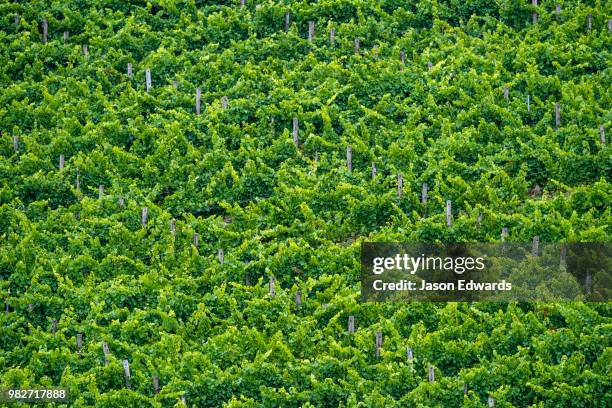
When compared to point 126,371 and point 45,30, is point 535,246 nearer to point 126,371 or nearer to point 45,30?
point 126,371

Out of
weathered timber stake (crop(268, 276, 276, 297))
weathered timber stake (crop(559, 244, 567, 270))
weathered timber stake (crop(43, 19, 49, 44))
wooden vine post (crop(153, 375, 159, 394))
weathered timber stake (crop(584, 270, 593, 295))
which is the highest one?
weathered timber stake (crop(43, 19, 49, 44))

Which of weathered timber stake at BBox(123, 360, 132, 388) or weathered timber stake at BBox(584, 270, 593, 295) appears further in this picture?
weathered timber stake at BBox(584, 270, 593, 295)

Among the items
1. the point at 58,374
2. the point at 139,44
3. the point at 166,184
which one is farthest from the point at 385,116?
the point at 58,374

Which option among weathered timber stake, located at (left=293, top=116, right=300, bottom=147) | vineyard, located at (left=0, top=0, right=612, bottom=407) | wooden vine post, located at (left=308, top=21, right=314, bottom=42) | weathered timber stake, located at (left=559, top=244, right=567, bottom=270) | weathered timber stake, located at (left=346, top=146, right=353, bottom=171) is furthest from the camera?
wooden vine post, located at (left=308, top=21, right=314, bottom=42)

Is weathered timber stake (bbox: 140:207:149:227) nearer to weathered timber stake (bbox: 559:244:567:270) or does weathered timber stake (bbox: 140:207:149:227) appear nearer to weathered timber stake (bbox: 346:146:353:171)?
weathered timber stake (bbox: 346:146:353:171)

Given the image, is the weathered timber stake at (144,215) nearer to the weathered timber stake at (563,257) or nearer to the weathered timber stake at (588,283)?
the weathered timber stake at (563,257)

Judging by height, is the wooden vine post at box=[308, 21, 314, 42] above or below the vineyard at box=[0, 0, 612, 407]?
above

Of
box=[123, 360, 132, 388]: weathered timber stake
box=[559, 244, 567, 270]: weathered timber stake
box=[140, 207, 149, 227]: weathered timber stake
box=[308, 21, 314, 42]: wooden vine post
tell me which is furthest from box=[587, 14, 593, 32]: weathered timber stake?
box=[123, 360, 132, 388]: weathered timber stake

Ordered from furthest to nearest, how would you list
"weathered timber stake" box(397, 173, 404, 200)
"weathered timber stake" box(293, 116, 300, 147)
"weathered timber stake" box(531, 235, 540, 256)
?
"weathered timber stake" box(293, 116, 300, 147)
"weathered timber stake" box(397, 173, 404, 200)
"weathered timber stake" box(531, 235, 540, 256)

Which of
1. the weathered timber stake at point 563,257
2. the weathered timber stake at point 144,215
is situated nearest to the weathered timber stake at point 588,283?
the weathered timber stake at point 563,257
